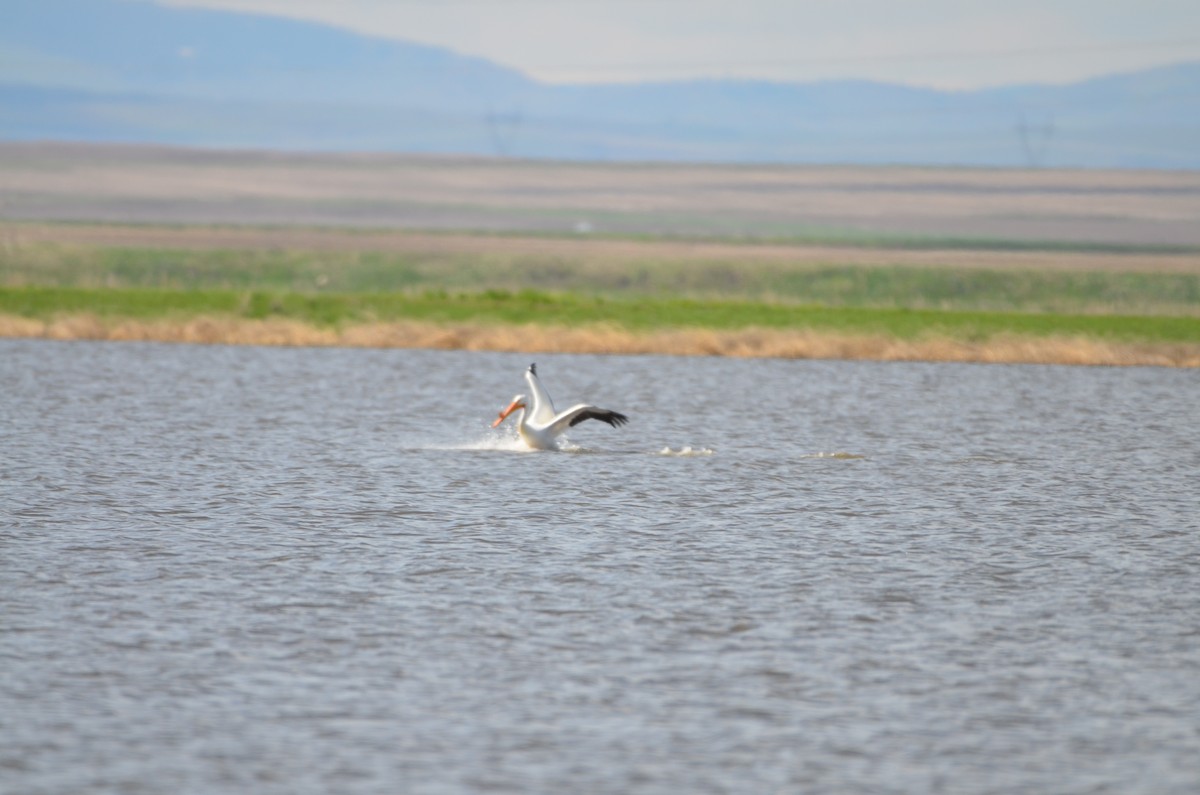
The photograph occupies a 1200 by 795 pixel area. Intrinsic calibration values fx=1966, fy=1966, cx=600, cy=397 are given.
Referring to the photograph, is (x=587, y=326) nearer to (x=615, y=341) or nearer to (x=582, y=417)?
(x=615, y=341)

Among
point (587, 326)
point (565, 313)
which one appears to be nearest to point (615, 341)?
point (587, 326)

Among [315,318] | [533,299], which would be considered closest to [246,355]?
[315,318]

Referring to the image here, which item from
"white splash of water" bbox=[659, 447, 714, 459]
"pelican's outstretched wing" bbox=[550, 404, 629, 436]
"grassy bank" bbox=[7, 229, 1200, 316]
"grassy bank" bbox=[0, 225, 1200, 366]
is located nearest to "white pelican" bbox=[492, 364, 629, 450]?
"pelican's outstretched wing" bbox=[550, 404, 629, 436]

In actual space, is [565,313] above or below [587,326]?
above

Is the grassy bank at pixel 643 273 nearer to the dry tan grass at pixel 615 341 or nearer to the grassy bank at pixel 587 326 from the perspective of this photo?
the grassy bank at pixel 587 326

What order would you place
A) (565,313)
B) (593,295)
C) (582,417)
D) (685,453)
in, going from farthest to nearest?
(593,295) < (565,313) < (685,453) < (582,417)

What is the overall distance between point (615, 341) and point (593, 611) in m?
35.3

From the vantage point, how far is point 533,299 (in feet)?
189

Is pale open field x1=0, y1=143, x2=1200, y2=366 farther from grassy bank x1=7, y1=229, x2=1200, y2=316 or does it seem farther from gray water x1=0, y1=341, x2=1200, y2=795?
gray water x1=0, y1=341, x2=1200, y2=795

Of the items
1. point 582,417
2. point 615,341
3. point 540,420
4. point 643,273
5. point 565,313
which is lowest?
point 615,341

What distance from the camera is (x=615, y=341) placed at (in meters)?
50.5

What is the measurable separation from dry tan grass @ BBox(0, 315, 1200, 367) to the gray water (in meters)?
18.1

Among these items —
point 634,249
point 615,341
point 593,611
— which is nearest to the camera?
point 593,611

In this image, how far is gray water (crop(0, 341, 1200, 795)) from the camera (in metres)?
11.1
